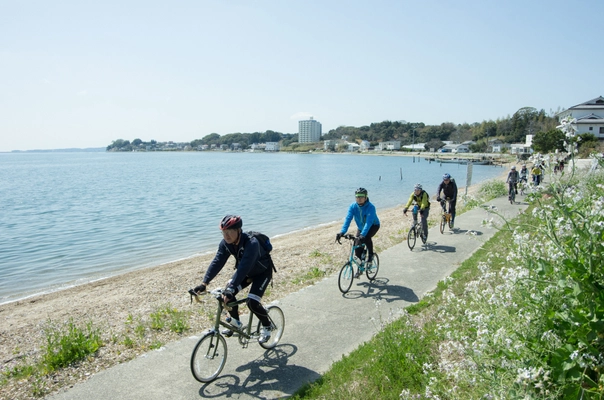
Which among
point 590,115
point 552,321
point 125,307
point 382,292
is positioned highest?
point 590,115

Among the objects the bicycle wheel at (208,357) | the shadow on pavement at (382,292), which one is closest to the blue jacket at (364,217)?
the shadow on pavement at (382,292)

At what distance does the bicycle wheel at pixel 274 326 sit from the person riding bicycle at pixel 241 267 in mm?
214

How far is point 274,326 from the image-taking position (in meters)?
6.17

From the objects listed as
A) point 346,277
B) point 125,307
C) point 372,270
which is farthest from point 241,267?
point 125,307

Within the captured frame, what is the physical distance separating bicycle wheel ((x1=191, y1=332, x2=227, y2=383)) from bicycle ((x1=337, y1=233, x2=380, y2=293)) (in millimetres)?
3650

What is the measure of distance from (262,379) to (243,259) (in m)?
1.63

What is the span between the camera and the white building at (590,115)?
230ft

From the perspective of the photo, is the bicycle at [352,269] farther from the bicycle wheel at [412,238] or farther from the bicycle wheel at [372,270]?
the bicycle wheel at [412,238]

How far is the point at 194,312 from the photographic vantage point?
27.0ft

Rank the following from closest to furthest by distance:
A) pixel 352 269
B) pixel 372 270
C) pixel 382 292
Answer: pixel 382 292, pixel 352 269, pixel 372 270

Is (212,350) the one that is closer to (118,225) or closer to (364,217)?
(364,217)

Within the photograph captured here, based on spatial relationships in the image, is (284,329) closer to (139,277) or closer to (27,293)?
(139,277)

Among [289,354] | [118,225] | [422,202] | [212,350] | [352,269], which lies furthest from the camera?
[118,225]

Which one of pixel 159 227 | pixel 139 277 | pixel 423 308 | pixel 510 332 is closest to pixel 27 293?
pixel 139 277
